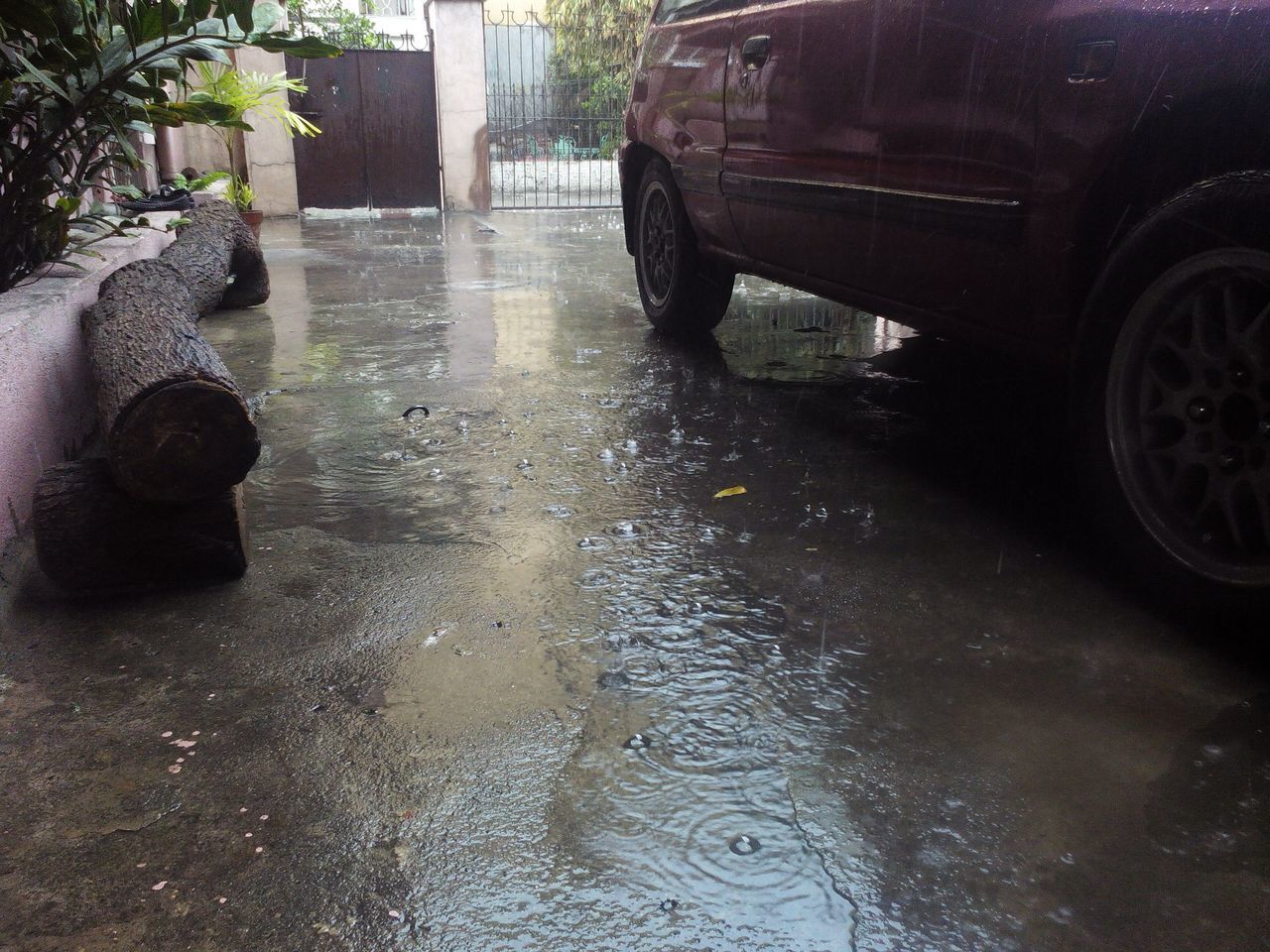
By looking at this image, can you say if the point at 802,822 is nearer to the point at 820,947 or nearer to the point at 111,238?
the point at 820,947

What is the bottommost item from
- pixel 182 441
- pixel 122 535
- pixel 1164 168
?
pixel 122 535

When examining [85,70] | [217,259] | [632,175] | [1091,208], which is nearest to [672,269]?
[632,175]

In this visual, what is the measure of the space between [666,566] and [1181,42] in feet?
5.70

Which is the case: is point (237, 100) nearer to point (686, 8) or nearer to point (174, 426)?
point (686, 8)

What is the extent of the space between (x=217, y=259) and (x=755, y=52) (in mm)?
3182

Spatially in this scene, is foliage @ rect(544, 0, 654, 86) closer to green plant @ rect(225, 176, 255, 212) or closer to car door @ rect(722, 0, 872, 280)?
green plant @ rect(225, 176, 255, 212)

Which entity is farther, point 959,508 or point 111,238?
point 111,238

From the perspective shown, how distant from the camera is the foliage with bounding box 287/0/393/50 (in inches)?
577

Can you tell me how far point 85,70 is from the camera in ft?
11.1

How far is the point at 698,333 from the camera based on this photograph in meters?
5.71

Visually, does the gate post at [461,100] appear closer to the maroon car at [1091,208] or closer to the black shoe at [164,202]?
the black shoe at [164,202]

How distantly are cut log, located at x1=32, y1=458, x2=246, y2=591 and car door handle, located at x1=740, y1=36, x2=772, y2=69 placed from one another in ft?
8.77

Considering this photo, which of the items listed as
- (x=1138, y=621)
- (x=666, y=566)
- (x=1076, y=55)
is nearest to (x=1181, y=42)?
(x=1076, y=55)

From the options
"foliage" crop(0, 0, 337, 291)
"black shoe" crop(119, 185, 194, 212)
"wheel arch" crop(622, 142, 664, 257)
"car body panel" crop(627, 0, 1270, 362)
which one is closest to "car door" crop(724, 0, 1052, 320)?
"car body panel" crop(627, 0, 1270, 362)
